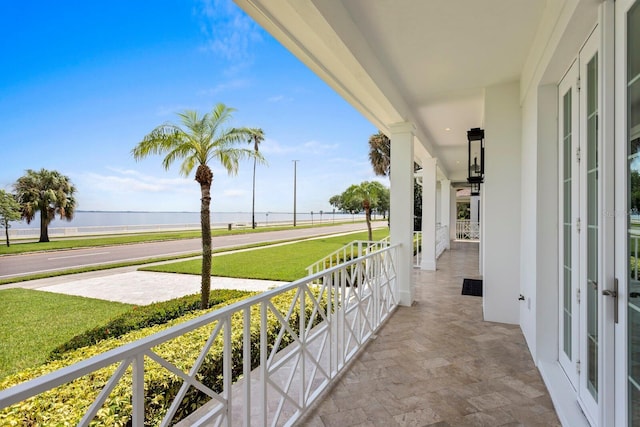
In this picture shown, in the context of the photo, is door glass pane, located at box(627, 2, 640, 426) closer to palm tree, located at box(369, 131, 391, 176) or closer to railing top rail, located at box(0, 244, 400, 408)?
railing top rail, located at box(0, 244, 400, 408)

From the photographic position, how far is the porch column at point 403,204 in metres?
4.03

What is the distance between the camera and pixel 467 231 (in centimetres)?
1442

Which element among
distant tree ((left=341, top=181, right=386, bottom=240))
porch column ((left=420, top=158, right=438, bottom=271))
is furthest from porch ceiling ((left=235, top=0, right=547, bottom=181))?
distant tree ((left=341, top=181, right=386, bottom=240))

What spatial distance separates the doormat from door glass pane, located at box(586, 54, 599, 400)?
302 cm

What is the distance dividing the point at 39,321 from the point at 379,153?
12.1 meters

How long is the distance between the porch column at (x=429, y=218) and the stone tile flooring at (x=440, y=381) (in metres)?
3.20

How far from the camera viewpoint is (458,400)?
6.39ft

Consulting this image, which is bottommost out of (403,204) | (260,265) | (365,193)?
(260,265)

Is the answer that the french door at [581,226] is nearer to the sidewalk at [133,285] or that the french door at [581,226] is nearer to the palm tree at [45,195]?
the sidewalk at [133,285]

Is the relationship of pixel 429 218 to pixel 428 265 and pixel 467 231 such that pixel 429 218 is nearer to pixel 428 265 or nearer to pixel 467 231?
pixel 428 265

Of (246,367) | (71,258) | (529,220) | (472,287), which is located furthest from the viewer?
(71,258)

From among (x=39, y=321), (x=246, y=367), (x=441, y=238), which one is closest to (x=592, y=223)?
(x=246, y=367)

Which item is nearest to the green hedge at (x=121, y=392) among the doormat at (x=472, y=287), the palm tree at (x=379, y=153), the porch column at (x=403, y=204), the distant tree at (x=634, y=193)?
the porch column at (x=403, y=204)

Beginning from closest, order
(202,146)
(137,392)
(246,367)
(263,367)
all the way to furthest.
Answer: (137,392)
(246,367)
(263,367)
(202,146)
